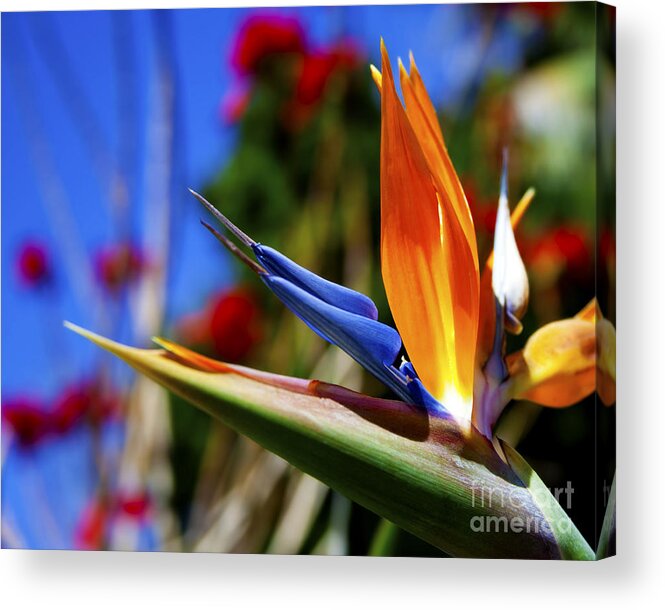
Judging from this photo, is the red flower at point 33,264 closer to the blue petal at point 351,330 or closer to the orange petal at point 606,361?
the blue petal at point 351,330

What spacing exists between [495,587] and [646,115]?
89 cm

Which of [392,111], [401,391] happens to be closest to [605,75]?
[392,111]

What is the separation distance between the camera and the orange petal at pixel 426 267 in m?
1.71

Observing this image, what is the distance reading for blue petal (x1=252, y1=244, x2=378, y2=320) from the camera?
64.1 inches

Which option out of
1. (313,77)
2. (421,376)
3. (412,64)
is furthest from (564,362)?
(313,77)

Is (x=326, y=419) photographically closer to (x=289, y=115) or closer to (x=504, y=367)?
(x=504, y=367)

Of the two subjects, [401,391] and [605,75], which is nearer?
[401,391]

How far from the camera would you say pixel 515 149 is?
6.66 ft

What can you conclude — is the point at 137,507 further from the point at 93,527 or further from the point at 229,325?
the point at 229,325

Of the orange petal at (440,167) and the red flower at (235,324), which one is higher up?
the orange petal at (440,167)

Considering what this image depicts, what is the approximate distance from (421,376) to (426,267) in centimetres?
17

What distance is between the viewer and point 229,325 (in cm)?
210

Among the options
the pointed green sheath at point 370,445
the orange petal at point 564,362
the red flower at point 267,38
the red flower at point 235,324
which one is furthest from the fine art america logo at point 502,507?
the red flower at point 267,38

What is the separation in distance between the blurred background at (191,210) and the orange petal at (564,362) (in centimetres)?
12
